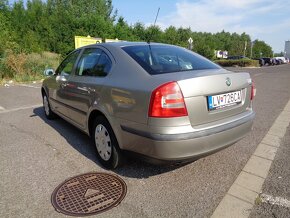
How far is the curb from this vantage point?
2.74m

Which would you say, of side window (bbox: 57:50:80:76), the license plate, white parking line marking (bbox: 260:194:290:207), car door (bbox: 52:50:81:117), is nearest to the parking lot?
white parking line marking (bbox: 260:194:290:207)

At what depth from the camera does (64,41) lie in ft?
89.6

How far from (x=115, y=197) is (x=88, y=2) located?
175 ft

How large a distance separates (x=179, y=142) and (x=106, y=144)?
120 centimetres

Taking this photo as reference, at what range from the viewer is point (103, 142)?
3.72 metres

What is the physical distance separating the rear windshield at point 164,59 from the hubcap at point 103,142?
3.27 feet

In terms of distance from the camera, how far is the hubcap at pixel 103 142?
362 centimetres

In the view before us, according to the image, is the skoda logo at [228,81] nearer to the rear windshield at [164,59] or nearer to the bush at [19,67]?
the rear windshield at [164,59]

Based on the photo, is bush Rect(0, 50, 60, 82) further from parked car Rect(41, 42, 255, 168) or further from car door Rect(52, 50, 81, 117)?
parked car Rect(41, 42, 255, 168)

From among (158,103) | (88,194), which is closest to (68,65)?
(88,194)

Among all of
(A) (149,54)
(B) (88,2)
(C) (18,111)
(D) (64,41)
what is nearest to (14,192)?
(A) (149,54)

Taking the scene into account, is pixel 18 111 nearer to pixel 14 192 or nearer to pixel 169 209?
pixel 14 192

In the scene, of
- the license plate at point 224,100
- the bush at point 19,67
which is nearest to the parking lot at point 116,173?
the license plate at point 224,100

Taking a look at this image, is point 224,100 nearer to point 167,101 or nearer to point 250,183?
point 167,101
